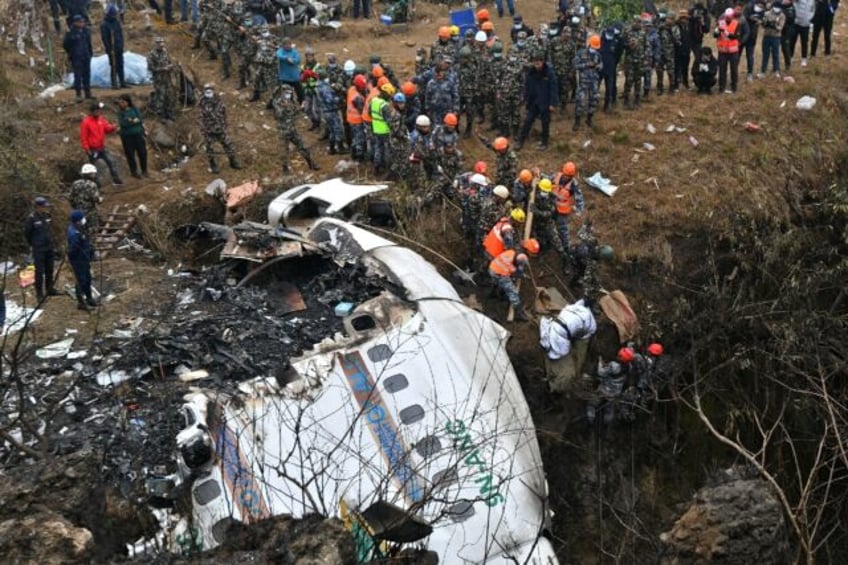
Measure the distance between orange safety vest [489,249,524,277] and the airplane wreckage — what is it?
1.19 meters

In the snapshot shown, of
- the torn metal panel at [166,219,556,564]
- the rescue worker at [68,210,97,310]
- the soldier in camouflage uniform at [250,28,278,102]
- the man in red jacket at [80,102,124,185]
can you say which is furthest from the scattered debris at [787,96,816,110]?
the rescue worker at [68,210,97,310]

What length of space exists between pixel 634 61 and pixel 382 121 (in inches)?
185

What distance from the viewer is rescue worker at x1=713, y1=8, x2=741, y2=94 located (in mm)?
14664

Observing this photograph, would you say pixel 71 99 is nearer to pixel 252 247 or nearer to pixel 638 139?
pixel 252 247

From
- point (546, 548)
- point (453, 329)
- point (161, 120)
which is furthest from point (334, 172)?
point (546, 548)

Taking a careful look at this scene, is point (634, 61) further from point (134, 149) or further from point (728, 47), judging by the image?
point (134, 149)

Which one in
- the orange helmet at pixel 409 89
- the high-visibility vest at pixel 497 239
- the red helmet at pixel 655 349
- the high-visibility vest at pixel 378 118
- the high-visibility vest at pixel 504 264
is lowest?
the red helmet at pixel 655 349

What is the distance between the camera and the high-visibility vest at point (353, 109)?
→ 1365 cm

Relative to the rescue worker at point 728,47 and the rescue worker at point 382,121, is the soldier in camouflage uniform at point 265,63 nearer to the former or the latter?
the rescue worker at point 382,121

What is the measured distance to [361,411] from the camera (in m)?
5.94

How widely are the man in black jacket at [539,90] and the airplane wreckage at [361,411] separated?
472 cm

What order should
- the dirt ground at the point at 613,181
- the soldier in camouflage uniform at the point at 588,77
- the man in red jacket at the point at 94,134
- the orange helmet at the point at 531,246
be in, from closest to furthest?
the dirt ground at the point at 613,181 < the orange helmet at the point at 531,246 < the man in red jacket at the point at 94,134 < the soldier in camouflage uniform at the point at 588,77

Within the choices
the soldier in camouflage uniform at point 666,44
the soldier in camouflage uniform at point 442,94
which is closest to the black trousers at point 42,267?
the soldier in camouflage uniform at point 442,94

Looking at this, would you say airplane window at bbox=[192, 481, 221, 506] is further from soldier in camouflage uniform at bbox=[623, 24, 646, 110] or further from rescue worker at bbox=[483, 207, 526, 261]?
soldier in camouflage uniform at bbox=[623, 24, 646, 110]
